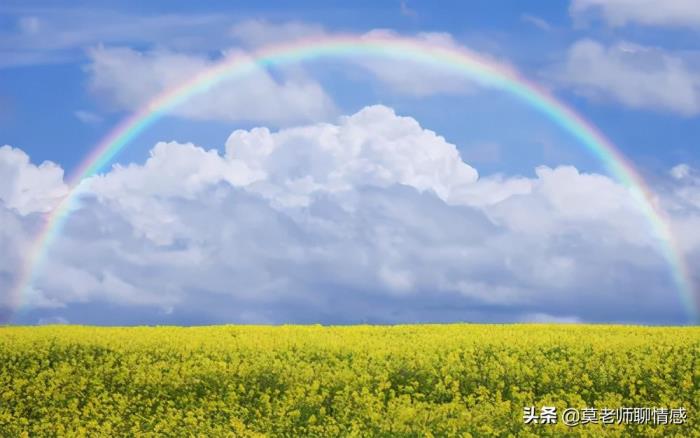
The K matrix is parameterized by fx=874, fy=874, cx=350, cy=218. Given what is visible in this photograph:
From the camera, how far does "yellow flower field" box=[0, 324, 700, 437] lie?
17406 mm

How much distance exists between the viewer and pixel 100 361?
72.0 ft

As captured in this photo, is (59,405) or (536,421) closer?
(536,421)

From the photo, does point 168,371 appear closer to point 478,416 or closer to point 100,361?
point 100,361

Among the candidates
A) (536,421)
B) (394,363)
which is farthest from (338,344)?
(536,421)

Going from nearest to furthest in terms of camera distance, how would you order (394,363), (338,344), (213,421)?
1. (213,421)
2. (394,363)
3. (338,344)

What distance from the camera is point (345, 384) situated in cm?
1900

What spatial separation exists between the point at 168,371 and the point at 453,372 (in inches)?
265

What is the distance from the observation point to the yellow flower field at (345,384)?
57.1 feet

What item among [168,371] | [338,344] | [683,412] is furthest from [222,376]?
[683,412]

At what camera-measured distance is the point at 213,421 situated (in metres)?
18.3

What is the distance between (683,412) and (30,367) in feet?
51.5

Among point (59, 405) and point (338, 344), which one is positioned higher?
point (338, 344)

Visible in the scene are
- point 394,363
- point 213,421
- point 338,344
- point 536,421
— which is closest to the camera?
point 536,421

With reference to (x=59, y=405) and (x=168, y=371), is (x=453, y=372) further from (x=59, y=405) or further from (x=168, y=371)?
(x=59, y=405)
